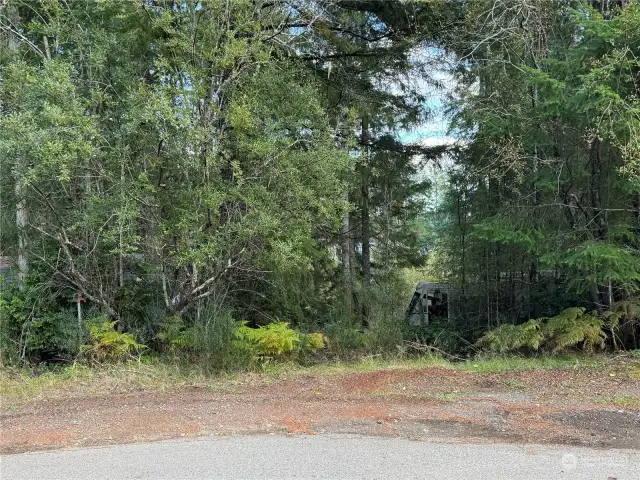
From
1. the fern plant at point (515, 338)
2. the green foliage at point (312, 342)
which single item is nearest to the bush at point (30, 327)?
the green foliage at point (312, 342)

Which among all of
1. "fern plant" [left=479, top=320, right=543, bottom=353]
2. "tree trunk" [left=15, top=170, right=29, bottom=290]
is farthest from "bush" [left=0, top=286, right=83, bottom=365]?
"fern plant" [left=479, top=320, right=543, bottom=353]

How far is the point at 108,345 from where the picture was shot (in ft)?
30.4

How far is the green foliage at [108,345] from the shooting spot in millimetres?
9203

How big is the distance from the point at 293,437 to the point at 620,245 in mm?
7498

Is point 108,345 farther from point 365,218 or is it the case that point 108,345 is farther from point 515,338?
point 365,218

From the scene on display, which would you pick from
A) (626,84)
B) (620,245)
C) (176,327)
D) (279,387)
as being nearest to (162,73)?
(176,327)

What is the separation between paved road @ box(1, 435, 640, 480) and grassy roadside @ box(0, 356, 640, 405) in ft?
9.14

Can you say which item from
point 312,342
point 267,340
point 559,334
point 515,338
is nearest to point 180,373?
point 267,340

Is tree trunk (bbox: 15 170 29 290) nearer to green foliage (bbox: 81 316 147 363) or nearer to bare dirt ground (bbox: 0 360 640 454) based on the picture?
green foliage (bbox: 81 316 147 363)

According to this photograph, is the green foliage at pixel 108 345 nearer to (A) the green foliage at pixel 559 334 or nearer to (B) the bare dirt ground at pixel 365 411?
(B) the bare dirt ground at pixel 365 411

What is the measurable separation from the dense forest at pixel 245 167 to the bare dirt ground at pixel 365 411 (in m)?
2.03

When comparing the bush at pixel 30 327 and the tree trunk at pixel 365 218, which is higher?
the tree trunk at pixel 365 218

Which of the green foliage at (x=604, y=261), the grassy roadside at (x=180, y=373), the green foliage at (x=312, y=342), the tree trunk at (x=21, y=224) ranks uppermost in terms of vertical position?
the tree trunk at (x=21, y=224)

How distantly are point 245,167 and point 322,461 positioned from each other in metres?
5.66
